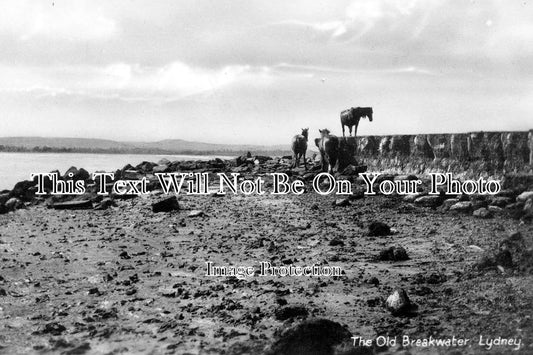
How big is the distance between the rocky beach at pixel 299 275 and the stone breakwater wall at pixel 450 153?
0.05 meters

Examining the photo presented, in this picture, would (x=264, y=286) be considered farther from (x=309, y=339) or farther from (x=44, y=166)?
(x=44, y=166)

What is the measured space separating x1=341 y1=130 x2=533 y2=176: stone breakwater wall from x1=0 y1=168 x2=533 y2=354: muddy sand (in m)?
1.56

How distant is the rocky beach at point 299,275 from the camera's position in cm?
543

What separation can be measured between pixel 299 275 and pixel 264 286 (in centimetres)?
74

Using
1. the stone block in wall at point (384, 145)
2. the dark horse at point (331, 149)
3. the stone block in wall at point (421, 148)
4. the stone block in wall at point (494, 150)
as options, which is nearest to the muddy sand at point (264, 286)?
the stone block in wall at point (494, 150)

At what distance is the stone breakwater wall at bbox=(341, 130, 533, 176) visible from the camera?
11266 mm

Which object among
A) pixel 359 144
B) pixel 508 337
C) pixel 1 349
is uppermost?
pixel 359 144

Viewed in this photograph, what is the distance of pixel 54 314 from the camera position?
6562 mm

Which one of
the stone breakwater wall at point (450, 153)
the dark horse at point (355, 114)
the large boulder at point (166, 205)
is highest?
the dark horse at point (355, 114)

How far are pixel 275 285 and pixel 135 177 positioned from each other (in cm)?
1669

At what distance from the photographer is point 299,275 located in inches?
310

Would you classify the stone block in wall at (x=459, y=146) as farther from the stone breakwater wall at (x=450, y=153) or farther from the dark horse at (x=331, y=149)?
the dark horse at (x=331, y=149)

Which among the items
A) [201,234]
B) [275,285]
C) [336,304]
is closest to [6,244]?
[201,234]

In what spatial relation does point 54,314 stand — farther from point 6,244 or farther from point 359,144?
point 359,144
